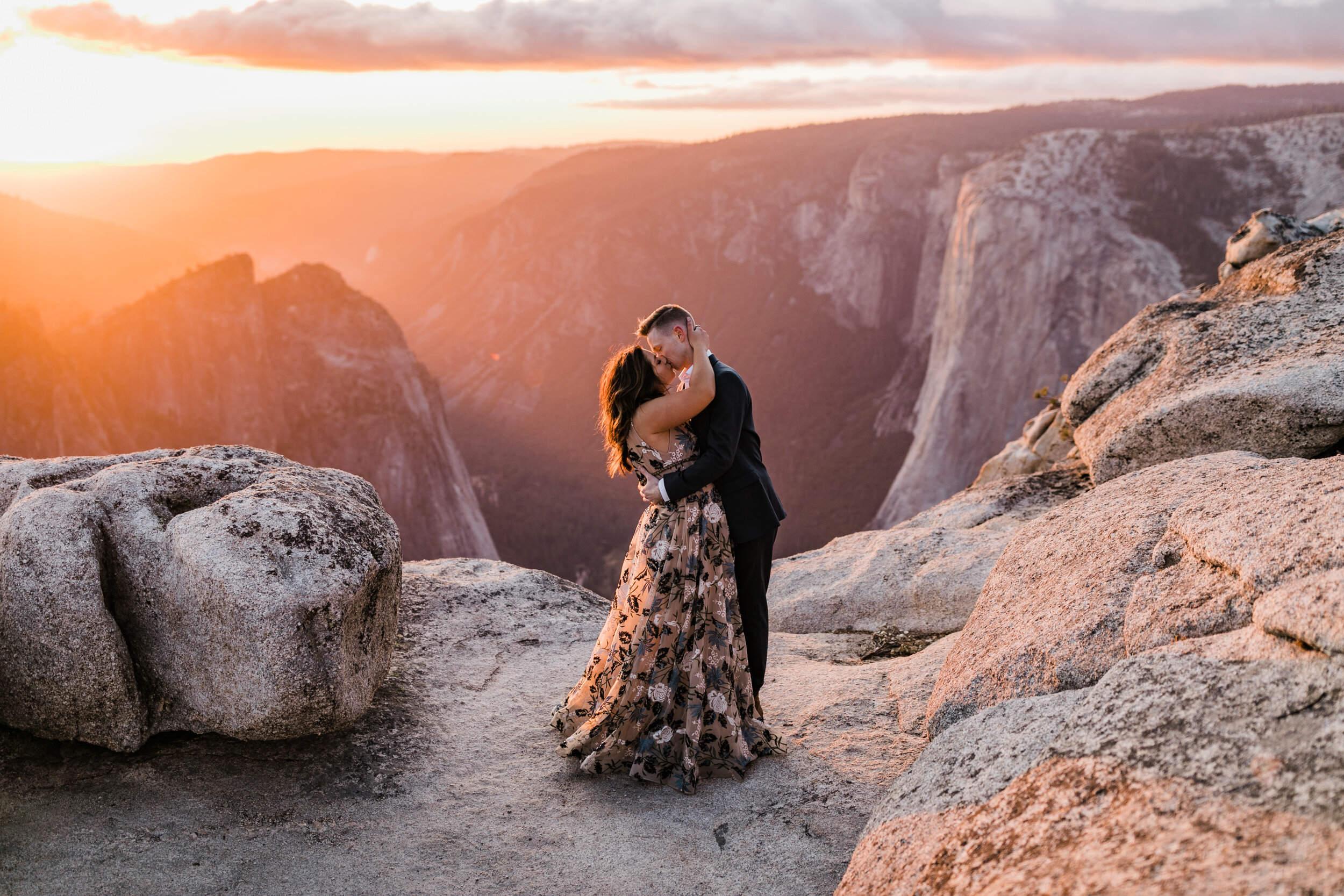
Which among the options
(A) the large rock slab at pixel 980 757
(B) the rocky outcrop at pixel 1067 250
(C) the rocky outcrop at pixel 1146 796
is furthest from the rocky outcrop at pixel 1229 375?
(B) the rocky outcrop at pixel 1067 250

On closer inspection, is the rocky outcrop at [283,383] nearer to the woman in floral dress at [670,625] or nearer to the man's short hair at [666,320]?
the woman in floral dress at [670,625]

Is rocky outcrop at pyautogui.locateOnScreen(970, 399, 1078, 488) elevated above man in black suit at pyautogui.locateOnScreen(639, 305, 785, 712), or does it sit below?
below

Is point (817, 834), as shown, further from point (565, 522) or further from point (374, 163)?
point (374, 163)

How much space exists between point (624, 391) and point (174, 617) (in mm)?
2778

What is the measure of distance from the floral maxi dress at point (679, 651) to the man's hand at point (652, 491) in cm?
5

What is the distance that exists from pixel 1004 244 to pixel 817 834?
3490 cm

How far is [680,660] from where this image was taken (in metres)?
4.70

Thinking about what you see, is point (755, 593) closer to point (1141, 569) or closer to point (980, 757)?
point (980, 757)

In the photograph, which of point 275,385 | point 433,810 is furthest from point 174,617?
point 275,385

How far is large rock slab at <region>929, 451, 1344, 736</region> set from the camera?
3.19m

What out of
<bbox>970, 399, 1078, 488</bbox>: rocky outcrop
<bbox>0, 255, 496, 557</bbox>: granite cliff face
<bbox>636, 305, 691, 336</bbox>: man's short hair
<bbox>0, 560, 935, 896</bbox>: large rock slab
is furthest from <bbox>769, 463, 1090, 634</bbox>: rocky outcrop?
<bbox>0, 255, 496, 557</bbox>: granite cliff face

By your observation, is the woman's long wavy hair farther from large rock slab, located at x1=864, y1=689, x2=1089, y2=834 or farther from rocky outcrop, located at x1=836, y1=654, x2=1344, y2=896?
rocky outcrop, located at x1=836, y1=654, x2=1344, y2=896

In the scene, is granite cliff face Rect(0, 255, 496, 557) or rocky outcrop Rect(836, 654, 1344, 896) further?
granite cliff face Rect(0, 255, 496, 557)

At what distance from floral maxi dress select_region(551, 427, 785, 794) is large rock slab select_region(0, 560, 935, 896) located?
6.5 inches
